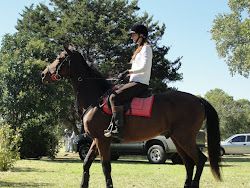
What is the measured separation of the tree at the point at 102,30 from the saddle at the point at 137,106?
18.9 meters

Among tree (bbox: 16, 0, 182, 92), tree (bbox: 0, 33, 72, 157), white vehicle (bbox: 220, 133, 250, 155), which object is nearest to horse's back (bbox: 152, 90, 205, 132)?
tree (bbox: 0, 33, 72, 157)

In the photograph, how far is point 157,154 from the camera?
1692cm

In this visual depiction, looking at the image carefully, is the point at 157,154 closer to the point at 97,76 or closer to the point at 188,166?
the point at 188,166

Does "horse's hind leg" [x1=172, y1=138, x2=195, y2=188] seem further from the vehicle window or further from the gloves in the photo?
the vehicle window

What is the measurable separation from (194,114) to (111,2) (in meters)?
24.8

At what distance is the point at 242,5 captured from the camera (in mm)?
36094

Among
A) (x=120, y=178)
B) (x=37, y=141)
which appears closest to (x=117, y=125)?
(x=120, y=178)

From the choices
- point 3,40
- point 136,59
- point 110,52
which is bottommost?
point 136,59

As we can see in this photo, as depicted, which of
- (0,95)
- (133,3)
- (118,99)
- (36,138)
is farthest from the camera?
(133,3)

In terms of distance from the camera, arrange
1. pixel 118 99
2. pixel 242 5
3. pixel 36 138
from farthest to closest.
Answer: pixel 242 5 → pixel 36 138 → pixel 118 99

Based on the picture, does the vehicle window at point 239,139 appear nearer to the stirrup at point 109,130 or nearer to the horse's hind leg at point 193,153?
the horse's hind leg at point 193,153

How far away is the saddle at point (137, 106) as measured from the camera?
6.99m

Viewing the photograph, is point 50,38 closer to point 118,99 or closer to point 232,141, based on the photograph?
point 232,141

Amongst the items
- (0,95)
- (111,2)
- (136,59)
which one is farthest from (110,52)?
(136,59)
